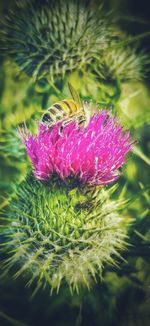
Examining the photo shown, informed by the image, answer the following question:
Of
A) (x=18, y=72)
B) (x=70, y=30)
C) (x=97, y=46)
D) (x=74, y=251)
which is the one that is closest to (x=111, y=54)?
(x=97, y=46)

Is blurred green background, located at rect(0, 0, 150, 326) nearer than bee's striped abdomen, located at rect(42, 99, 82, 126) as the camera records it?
No

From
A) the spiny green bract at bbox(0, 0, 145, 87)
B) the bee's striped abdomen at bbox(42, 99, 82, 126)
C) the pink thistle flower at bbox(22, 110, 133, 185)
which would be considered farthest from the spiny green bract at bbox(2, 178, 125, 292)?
the spiny green bract at bbox(0, 0, 145, 87)

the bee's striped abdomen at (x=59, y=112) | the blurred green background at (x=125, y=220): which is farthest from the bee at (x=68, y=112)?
the blurred green background at (x=125, y=220)

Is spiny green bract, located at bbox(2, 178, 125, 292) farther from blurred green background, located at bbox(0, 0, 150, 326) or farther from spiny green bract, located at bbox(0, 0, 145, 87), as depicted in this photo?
spiny green bract, located at bbox(0, 0, 145, 87)

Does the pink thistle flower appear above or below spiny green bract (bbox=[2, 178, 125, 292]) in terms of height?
above

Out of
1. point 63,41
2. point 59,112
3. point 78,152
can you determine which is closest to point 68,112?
point 59,112

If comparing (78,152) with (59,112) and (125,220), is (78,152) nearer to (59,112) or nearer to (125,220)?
(59,112)
